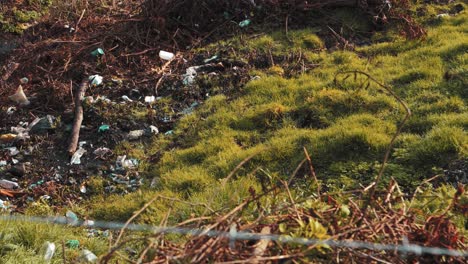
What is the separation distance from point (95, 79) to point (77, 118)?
89 centimetres

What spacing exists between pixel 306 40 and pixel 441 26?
162 cm

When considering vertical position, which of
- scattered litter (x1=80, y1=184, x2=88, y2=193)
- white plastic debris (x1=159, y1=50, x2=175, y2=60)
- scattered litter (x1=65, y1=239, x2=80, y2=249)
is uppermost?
scattered litter (x1=65, y1=239, x2=80, y2=249)

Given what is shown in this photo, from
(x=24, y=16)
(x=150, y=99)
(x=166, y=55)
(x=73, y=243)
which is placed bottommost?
(x=24, y=16)

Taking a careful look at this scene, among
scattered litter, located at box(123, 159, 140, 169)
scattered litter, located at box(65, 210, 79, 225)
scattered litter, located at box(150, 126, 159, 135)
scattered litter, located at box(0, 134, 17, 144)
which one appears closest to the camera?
scattered litter, located at box(65, 210, 79, 225)

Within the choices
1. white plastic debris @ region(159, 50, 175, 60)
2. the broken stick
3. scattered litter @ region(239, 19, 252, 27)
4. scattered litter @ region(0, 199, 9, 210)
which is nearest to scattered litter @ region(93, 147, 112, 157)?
the broken stick

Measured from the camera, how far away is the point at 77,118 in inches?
257

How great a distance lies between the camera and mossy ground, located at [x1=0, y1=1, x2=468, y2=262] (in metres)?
4.88

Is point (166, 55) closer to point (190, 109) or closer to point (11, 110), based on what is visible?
A: point (190, 109)

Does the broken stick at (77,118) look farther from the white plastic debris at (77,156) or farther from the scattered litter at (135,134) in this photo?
the scattered litter at (135,134)

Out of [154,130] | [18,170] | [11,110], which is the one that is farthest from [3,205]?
[11,110]

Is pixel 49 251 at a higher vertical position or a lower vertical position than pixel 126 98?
higher

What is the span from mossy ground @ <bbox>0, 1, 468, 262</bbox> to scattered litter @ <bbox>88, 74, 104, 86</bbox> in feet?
4.86

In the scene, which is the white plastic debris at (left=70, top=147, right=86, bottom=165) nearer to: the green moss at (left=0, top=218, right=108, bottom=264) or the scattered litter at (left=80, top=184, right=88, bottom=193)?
the scattered litter at (left=80, top=184, right=88, bottom=193)

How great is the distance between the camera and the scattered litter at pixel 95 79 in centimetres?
725
